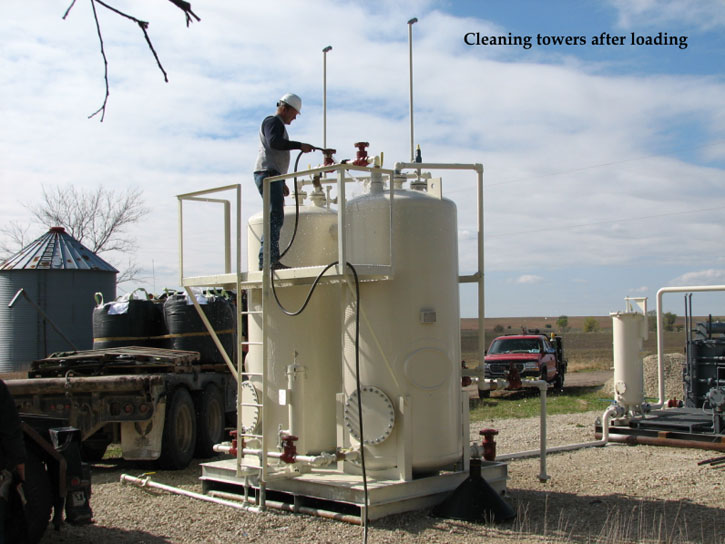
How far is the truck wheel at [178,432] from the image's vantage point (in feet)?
33.7

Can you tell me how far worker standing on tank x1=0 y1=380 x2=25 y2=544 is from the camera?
523 centimetres

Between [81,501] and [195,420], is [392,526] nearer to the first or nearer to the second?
[81,501]

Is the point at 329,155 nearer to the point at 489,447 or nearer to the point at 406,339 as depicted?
the point at 406,339

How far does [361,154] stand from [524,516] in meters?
3.81

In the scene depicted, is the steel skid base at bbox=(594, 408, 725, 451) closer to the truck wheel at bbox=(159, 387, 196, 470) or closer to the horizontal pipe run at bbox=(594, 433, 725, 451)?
the horizontal pipe run at bbox=(594, 433, 725, 451)

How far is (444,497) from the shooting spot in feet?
24.8

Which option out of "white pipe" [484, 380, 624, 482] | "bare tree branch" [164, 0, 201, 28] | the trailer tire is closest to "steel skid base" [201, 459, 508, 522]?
"white pipe" [484, 380, 624, 482]

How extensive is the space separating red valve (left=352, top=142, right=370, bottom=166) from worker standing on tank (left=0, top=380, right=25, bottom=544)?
4.10 m

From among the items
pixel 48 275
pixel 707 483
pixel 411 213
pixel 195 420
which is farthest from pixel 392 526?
pixel 48 275

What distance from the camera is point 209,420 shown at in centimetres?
1145

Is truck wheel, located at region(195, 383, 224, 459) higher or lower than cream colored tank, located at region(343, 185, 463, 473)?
lower

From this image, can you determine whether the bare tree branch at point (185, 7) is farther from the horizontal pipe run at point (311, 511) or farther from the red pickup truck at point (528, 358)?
the red pickup truck at point (528, 358)

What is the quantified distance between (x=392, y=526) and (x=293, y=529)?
86 centimetres

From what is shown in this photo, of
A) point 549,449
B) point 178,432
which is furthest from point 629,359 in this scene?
point 178,432
